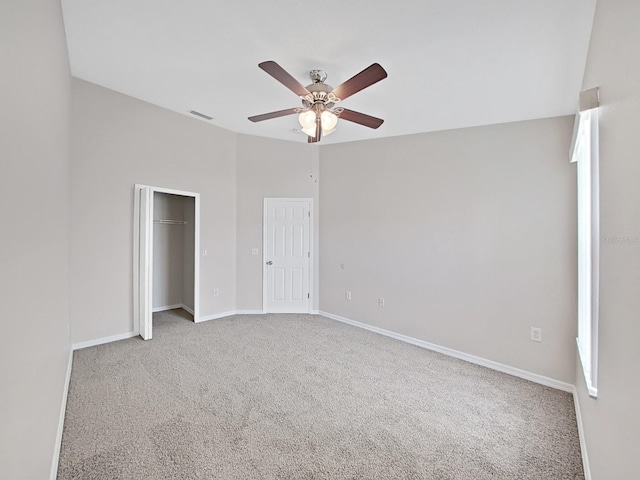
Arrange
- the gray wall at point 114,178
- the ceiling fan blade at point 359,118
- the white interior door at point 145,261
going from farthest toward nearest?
the white interior door at point 145,261 < the gray wall at point 114,178 < the ceiling fan blade at point 359,118

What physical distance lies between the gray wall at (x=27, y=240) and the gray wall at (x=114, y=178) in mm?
1868

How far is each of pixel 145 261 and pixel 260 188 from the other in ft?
6.87

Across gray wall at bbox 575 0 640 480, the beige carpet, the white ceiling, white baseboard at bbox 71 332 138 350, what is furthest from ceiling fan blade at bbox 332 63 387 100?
white baseboard at bbox 71 332 138 350

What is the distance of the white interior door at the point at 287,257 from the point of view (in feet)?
16.3

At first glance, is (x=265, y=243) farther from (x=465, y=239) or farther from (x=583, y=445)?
(x=583, y=445)

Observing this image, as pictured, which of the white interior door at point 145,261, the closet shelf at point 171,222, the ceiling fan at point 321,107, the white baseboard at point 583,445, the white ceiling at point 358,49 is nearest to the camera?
the white baseboard at point 583,445

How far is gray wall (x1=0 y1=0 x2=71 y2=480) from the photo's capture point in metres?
A: 0.96

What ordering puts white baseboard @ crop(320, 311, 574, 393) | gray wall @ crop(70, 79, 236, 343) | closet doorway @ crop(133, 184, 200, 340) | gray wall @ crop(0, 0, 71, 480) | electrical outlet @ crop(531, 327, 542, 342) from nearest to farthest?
gray wall @ crop(0, 0, 71, 480) < white baseboard @ crop(320, 311, 574, 393) < electrical outlet @ crop(531, 327, 542, 342) < gray wall @ crop(70, 79, 236, 343) < closet doorway @ crop(133, 184, 200, 340)

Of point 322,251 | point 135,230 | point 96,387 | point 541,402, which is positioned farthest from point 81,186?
point 541,402

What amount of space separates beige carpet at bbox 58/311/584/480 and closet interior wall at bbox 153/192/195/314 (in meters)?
1.66

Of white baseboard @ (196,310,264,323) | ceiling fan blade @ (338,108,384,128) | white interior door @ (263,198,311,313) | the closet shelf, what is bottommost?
white baseboard @ (196,310,264,323)

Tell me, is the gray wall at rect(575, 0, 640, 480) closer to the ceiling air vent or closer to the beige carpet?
the beige carpet

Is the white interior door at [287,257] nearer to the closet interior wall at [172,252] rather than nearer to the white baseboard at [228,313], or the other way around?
the white baseboard at [228,313]

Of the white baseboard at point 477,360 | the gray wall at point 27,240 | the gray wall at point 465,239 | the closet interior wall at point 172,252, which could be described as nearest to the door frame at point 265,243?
the gray wall at point 465,239
